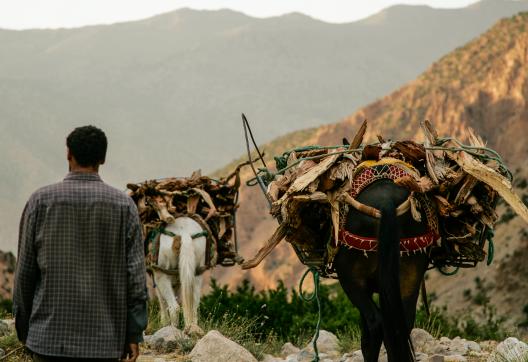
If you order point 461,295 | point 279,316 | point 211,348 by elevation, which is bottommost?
point 461,295

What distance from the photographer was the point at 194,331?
984 centimetres

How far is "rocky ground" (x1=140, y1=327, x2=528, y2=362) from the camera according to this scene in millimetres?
8125

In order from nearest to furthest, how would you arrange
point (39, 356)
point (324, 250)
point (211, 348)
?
1. point (39, 356)
2. point (324, 250)
3. point (211, 348)

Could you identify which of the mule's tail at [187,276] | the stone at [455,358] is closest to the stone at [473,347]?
the stone at [455,358]

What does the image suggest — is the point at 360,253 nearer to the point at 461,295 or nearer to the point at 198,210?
the point at 198,210

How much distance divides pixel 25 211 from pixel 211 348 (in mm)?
4232

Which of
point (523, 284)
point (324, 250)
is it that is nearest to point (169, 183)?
point (324, 250)

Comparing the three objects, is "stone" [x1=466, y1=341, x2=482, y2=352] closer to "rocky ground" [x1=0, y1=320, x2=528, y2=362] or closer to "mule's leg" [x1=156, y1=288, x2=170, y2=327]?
"rocky ground" [x1=0, y1=320, x2=528, y2=362]

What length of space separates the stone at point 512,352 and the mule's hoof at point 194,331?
3331 millimetres

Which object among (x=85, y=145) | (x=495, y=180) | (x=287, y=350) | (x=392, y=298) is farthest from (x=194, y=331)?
(x=85, y=145)

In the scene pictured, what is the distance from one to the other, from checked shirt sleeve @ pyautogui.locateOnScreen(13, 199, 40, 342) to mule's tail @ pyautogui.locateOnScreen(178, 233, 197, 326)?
625 centimetres

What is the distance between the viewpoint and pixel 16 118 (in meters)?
149

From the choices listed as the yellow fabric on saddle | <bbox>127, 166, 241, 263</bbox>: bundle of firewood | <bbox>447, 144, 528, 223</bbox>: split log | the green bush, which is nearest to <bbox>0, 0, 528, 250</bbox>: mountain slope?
the green bush

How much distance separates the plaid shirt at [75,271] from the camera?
4.18m
